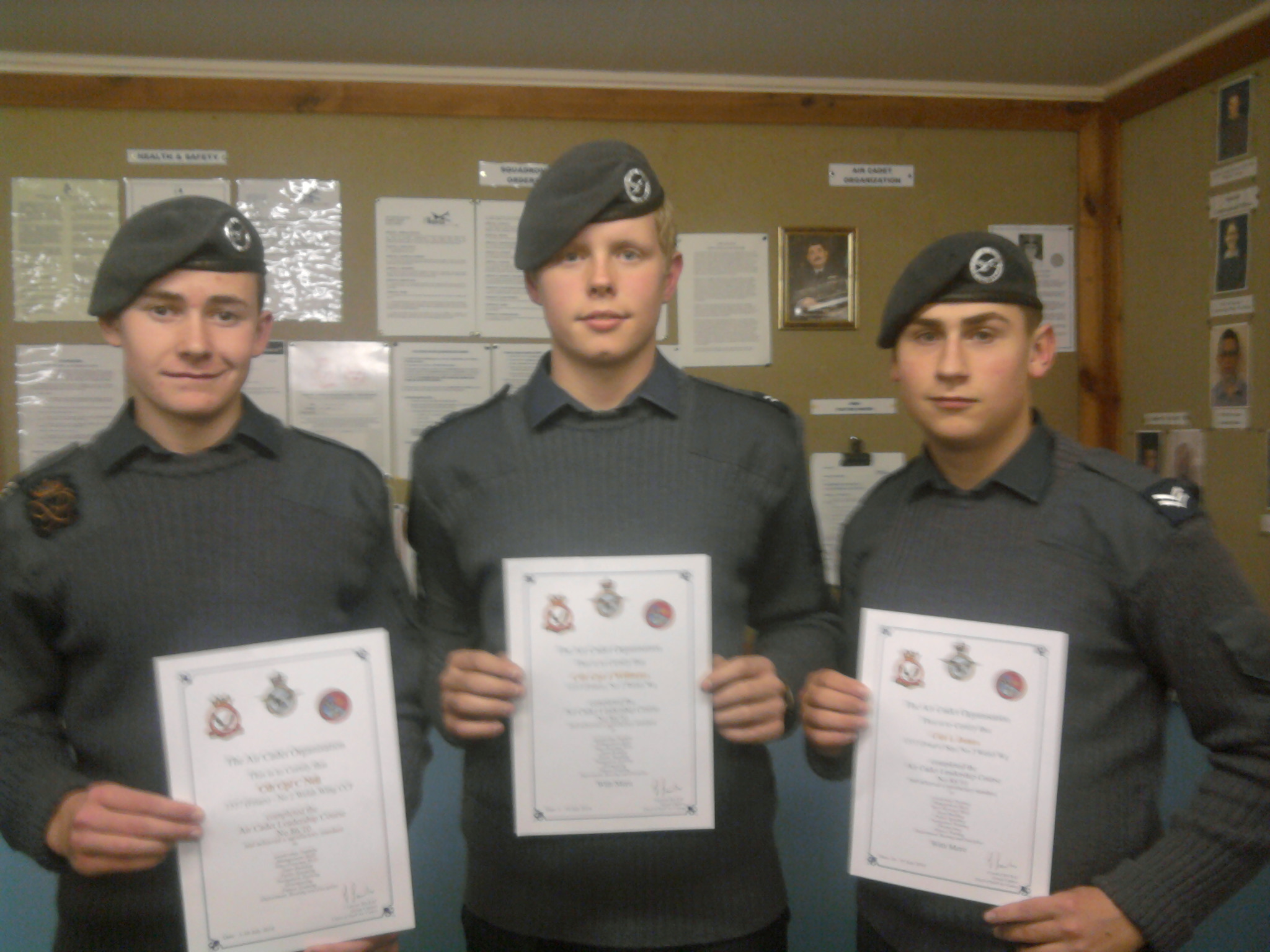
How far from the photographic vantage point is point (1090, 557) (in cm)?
108

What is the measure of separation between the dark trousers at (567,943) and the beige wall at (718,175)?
157 centimetres

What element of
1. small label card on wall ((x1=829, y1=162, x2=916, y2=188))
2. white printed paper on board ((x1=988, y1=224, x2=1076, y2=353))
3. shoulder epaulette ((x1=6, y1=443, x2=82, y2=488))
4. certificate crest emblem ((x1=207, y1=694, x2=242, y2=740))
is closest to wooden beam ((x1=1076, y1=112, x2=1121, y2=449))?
white printed paper on board ((x1=988, y1=224, x2=1076, y2=353))

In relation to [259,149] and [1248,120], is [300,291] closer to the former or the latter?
[259,149]

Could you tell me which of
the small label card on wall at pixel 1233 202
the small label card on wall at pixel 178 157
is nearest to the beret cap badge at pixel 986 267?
the small label card on wall at pixel 1233 202

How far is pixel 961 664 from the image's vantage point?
3.39 feet

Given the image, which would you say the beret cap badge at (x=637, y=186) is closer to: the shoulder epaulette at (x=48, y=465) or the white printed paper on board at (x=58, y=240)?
the shoulder epaulette at (x=48, y=465)

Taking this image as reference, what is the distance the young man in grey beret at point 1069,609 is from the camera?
1.00 metres

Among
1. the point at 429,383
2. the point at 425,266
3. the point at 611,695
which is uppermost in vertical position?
the point at 425,266

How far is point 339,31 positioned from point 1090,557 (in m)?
2.09

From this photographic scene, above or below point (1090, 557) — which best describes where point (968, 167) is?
above

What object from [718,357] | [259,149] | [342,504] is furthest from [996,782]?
[259,149]

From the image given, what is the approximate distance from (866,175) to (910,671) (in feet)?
6.08

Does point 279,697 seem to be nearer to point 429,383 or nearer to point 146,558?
point 146,558

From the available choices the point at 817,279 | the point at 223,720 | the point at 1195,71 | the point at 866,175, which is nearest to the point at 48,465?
the point at 223,720
